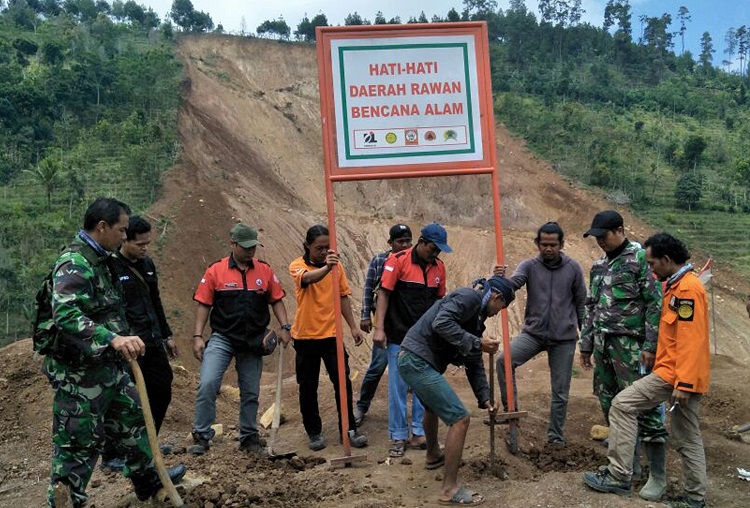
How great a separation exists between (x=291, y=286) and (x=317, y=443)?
1286 cm

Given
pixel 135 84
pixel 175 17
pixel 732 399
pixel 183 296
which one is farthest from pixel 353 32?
pixel 175 17

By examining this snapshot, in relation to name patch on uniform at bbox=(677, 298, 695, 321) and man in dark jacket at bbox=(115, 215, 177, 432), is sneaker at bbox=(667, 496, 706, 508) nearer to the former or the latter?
name patch on uniform at bbox=(677, 298, 695, 321)

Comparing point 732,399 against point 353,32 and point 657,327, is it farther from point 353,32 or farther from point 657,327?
point 353,32

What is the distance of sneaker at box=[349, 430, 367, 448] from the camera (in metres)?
5.88

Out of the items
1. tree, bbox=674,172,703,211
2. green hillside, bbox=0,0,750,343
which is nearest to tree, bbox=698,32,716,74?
green hillside, bbox=0,0,750,343

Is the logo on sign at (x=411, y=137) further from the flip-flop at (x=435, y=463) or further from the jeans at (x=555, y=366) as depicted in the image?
the flip-flop at (x=435, y=463)

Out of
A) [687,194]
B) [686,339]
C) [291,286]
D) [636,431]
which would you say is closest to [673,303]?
[686,339]

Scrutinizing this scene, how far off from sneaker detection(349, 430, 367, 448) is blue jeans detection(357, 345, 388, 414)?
522mm

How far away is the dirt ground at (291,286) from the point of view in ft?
16.0

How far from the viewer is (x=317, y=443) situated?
5.88m

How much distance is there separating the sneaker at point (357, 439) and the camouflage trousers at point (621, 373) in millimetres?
2012

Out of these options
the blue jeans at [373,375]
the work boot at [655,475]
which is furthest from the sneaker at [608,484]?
the blue jeans at [373,375]

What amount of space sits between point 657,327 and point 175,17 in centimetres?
5570

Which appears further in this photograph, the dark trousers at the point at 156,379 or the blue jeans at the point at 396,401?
the blue jeans at the point at 396,401
